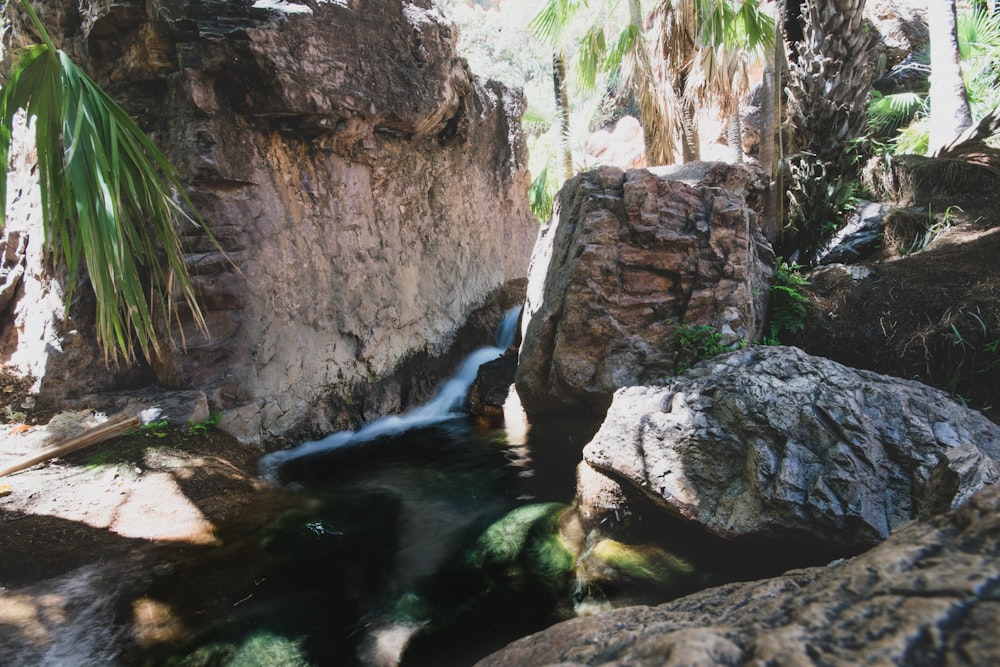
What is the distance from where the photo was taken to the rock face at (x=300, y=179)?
4.82 meters

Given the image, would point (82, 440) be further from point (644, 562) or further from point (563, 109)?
point (563, 109)

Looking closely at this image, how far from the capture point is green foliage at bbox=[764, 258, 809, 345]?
443 centimetres

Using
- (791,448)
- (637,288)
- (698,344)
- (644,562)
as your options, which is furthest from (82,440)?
(791,448)

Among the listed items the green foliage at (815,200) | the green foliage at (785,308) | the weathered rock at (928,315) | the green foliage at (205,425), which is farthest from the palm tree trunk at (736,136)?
the green foliage at (205,425)

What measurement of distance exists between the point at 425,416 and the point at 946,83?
725cm

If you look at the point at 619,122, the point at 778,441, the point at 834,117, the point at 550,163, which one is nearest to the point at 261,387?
the point at 778,441

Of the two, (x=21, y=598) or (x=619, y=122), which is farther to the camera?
(x=619, y=122)

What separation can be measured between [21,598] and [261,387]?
2.64 meters

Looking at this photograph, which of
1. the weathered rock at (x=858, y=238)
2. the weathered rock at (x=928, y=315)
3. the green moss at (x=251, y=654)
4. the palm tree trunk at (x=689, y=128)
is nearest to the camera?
the green moss at (x=251, y=654)

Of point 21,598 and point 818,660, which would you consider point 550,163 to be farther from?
point 818,660

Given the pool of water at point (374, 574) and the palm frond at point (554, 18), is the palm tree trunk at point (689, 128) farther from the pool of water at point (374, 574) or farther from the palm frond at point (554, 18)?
the pool of water at point (374, 574)

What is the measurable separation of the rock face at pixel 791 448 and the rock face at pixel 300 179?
11.9 ft

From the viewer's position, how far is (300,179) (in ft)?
18.5

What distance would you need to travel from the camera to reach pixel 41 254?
16.6 feet
